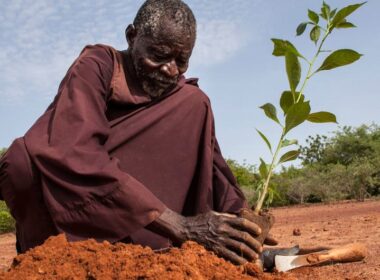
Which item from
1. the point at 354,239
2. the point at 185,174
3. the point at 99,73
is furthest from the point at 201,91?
the point at 354,239

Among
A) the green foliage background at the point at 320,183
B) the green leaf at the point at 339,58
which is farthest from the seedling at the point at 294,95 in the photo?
the green foliage background at the point at 320,183

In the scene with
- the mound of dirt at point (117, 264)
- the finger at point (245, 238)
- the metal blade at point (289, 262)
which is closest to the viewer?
the mound of dirt at point (117, 264)

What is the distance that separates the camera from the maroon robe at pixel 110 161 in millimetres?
2072

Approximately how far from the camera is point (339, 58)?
252cm

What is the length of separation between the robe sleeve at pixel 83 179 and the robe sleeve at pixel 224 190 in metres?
0.88

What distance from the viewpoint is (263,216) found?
7.47ft

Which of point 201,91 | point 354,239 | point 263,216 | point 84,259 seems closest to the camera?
point 84,259

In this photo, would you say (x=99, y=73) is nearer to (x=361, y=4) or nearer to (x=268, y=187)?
(x=268, y=187)

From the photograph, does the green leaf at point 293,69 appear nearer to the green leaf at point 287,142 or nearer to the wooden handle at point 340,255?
the green leaf at point 287,142

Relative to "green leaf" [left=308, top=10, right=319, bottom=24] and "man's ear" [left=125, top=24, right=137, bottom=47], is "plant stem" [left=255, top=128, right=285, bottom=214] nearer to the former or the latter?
"green leaf" [left=308, top=10, right=319, bottom=24]

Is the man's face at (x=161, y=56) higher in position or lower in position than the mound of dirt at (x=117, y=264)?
higher

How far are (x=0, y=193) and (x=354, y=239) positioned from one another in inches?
166

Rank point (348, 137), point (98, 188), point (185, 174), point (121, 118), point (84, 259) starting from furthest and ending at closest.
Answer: point (348, 137) < point (185, 174) < point (121, 118) < point (98, 188) < point (84, 259)

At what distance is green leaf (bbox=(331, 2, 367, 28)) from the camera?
8.24 feet
